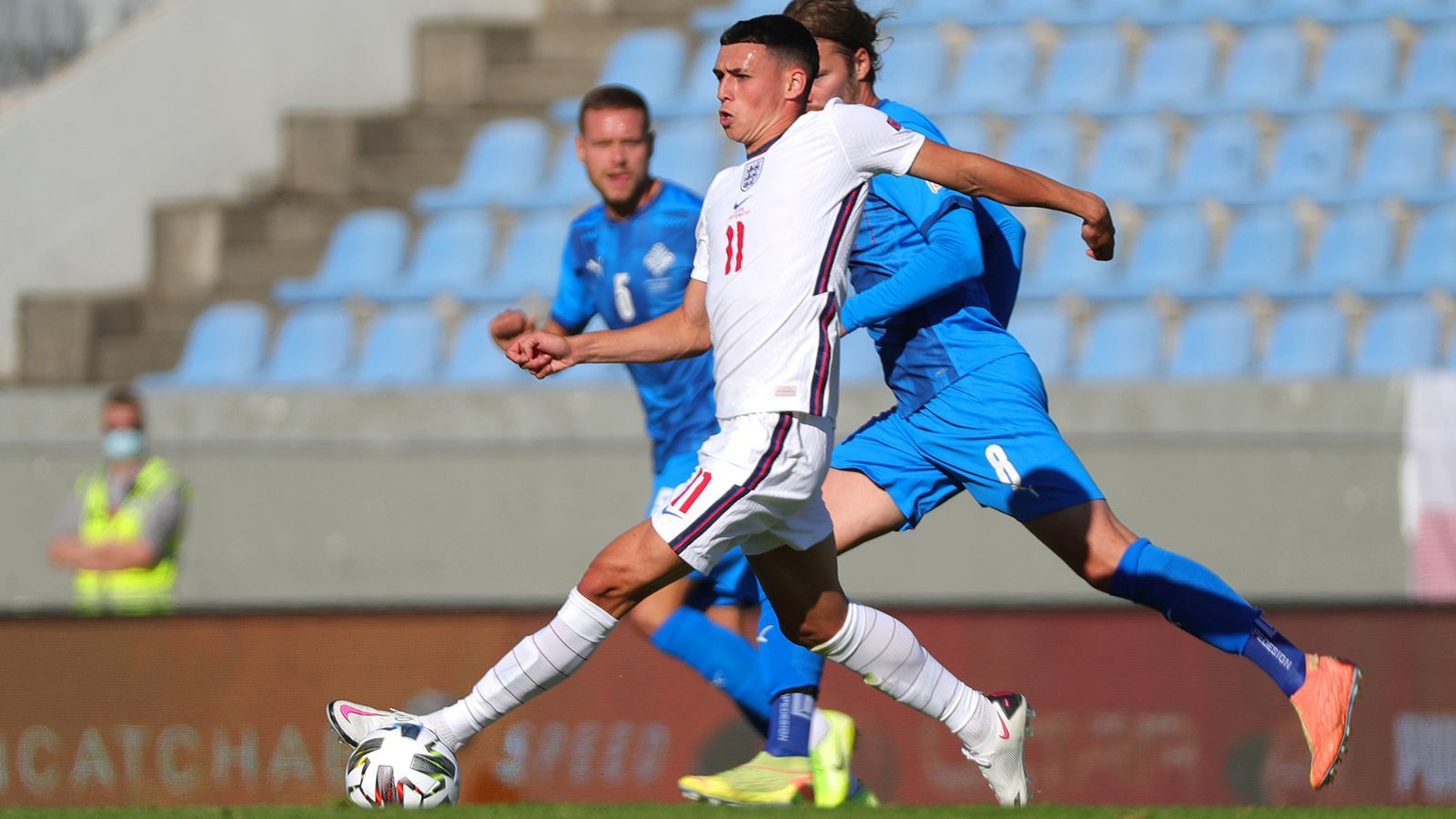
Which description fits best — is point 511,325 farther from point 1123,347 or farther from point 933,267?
point 1123,347

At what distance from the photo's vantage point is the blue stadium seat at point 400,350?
10992 millimetres

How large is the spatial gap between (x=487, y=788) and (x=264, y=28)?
818 centimetres

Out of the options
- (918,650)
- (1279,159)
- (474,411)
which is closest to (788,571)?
(918,650)

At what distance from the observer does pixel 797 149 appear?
176 inches

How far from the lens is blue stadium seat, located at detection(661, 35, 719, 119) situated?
12.4m

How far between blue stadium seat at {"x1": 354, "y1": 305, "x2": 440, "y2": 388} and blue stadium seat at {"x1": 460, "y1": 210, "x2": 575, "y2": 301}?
1.11 feet

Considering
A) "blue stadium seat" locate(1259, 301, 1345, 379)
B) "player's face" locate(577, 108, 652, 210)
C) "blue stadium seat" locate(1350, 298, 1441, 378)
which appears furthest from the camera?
"blue stadium seat" locate(1259, 301, 1345, 379)

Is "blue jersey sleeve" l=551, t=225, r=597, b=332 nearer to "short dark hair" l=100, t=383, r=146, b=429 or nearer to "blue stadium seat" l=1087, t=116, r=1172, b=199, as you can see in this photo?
"short dark hair" l=100, t=383, r=146, b=429

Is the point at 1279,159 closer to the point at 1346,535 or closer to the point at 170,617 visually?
the point at 1346,535

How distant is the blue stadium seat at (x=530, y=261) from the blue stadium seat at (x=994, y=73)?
248 centimetres

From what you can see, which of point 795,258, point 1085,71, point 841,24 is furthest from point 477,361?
point 795,258

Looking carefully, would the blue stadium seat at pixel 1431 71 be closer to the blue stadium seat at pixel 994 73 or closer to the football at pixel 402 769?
the blue stadium seat at pixel 994 73

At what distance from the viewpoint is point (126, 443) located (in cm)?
904

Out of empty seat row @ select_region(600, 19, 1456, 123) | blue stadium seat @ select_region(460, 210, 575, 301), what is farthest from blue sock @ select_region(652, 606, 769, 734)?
empty seat row @ select_region(600, 19, 1456, 123)
